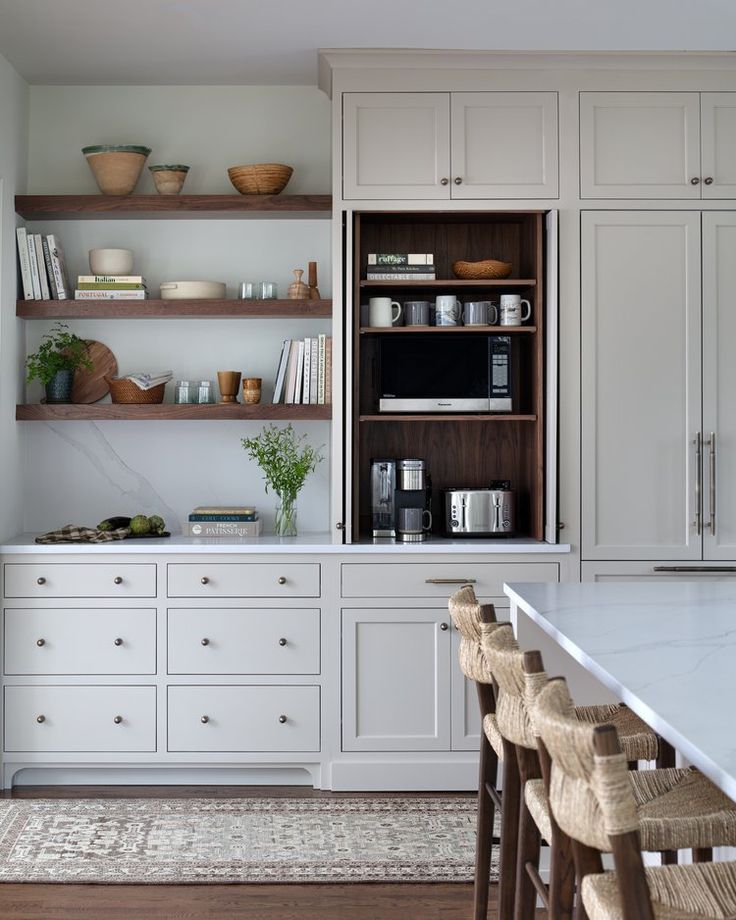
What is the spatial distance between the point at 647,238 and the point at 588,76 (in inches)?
24.8

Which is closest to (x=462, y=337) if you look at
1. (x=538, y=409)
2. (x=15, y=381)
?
(x=538, y=409)

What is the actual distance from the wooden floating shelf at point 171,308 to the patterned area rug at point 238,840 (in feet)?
5.96

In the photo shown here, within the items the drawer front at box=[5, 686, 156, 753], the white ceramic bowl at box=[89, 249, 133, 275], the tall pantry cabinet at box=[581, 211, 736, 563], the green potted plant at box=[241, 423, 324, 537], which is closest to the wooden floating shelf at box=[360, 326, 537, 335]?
the tall pantry cabinet at box=[581, 211, 736, 563]

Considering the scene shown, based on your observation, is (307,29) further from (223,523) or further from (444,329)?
(223,523)

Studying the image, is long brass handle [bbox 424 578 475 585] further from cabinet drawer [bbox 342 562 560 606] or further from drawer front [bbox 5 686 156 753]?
drawer front [bbox 5 686 156 753]

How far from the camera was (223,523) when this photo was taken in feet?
13.1

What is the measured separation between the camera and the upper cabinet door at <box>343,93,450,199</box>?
12.4ft

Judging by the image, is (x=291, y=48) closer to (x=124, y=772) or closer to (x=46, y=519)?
(x=46, y=519)

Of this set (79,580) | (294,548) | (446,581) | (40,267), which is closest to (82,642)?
(79,580)

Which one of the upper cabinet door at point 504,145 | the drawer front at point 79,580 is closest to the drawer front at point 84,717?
the drawer front at point 79,580

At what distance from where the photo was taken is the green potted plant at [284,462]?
4035mm

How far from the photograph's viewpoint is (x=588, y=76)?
377cm

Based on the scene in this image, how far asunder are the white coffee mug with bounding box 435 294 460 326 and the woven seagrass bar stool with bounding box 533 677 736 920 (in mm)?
2453

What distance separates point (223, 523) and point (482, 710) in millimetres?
1883
